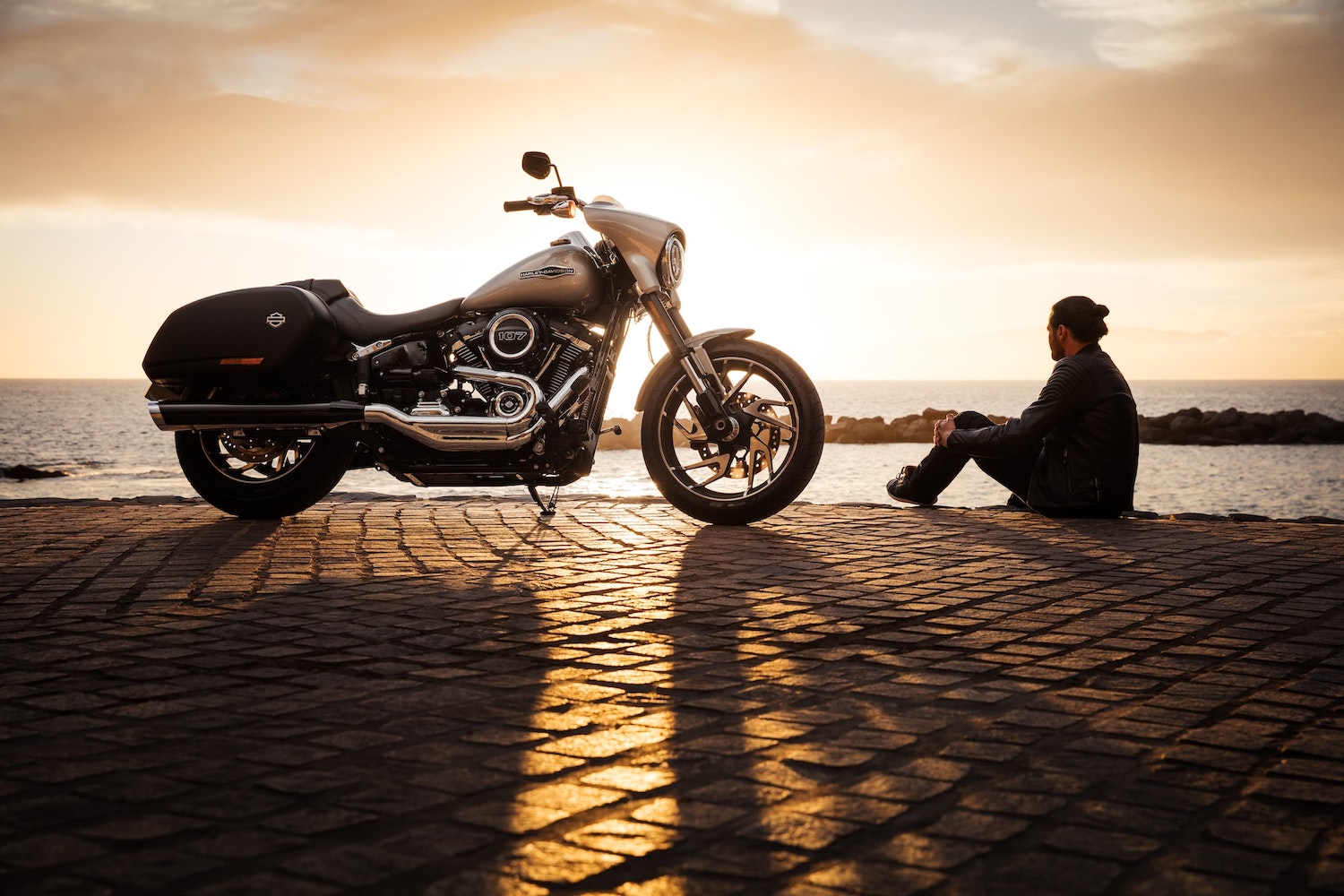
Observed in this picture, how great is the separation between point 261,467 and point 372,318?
1168mm

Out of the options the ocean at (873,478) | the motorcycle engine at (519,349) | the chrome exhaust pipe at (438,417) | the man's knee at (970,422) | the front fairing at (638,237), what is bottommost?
the ocean at (873,478)

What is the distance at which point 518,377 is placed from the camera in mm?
6406

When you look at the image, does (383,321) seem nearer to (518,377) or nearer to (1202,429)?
(518,377)

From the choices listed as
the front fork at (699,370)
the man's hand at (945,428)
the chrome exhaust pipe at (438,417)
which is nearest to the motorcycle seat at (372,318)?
the chrome exhaust pipe at (438,417)

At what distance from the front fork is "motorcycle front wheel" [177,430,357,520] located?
1.93 m

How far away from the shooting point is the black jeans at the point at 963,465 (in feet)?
24.0

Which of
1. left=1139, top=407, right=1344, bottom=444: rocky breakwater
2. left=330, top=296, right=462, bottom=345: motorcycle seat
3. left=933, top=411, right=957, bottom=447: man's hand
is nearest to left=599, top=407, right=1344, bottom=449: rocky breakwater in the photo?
left=1139, top=407, right=1344, bottom=444: rocky breakwater

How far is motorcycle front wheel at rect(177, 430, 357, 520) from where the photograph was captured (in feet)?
22.9

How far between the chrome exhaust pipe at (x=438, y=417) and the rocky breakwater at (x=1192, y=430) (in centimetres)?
4114

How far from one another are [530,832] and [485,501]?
6335 millimetres

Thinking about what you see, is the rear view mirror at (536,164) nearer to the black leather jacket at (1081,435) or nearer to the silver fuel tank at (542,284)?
the silver fuel tank at (542,284)

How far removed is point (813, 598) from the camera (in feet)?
14.9

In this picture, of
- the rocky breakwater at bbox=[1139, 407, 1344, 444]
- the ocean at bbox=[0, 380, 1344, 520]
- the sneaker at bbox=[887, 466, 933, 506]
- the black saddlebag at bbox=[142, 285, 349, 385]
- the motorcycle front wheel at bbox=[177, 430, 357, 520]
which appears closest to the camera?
the black saddlebag at bbox=[142, 285, 349, 385]

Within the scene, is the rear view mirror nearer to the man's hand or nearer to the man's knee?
the man's hand
